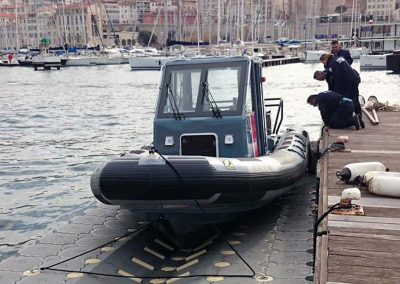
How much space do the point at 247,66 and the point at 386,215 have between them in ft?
11.1

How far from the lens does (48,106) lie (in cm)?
3062

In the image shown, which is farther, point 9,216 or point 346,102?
point 346,102

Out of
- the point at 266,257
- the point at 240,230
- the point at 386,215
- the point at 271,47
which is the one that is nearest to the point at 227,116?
the point at 240,230

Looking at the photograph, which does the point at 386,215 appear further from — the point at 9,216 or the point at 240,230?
the point at 9,216

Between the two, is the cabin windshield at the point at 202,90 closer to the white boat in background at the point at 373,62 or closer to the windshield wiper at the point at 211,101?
the windshield wiper at the point at 211,101

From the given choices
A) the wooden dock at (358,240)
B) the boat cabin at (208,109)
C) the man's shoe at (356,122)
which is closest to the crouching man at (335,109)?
the man's shoe at (356,122)

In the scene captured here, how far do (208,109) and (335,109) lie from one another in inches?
155

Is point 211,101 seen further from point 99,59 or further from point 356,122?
point 99,59

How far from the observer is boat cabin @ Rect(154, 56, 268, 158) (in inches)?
310

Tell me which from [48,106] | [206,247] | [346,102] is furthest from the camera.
Answer: [48,106]

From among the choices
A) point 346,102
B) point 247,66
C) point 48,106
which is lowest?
point 48,106

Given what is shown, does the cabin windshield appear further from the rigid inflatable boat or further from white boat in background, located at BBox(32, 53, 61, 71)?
white boat in background, located at BBox(32, 53, 61, 71)

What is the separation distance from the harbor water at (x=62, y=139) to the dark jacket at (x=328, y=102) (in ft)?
16.2

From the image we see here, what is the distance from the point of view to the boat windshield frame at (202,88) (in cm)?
805
